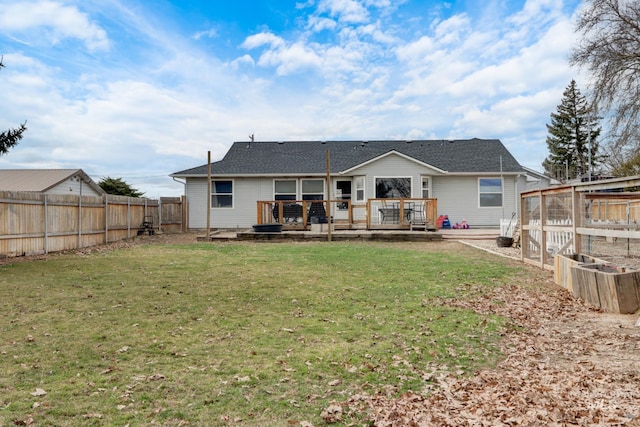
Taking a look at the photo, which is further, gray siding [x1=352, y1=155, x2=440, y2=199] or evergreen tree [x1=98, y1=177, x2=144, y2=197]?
evergreen tree [x1=98, y1=177, x2=144, y2=197]

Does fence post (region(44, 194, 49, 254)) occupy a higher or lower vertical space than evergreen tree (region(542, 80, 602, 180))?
lower

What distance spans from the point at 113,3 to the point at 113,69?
2.81 meters

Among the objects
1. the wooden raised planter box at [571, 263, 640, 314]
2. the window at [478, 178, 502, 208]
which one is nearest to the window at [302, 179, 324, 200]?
the window at [478, 178, 502, 208]

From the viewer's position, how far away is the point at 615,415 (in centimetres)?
285

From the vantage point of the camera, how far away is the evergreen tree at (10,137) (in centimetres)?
1070

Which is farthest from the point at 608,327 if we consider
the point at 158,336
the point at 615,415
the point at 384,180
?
the point at 384,180

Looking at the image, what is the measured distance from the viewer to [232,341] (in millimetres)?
4488

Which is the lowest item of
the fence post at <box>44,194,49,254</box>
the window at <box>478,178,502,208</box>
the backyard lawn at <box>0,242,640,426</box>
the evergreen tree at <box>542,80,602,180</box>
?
the backyard lawn at <box>0,242,640,426</box>

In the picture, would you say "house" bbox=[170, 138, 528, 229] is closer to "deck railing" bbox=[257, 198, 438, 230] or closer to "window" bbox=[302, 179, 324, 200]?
"window" bbox=[302, 179, 324, 200]

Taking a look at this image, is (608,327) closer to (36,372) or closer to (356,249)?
(36,372)

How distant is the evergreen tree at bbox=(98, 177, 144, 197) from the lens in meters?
31.9

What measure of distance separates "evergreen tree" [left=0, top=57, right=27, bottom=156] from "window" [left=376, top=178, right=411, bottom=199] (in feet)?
45.8

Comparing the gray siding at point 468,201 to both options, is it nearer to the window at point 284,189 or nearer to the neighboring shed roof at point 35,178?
the window at point 284,189

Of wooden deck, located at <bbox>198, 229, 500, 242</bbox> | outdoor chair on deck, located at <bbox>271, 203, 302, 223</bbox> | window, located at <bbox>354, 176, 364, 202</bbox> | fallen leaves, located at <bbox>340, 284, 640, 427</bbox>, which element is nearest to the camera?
fallen leaves, located at <bbox>340, 284, 640, 427</bbox>
